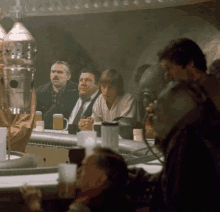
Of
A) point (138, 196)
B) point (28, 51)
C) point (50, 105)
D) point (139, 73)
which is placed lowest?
point (138, 196)

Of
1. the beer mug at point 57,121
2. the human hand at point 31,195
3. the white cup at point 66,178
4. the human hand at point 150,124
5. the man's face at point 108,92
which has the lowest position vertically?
the human hand at point 31,195

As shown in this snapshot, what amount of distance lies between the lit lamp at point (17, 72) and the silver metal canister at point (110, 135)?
597 millimetres

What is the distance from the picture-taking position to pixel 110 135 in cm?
161

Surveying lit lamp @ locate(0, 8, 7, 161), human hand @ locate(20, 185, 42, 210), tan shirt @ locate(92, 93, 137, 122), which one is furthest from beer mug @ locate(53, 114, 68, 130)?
human hand @ locate(20, 185, 42, 210)

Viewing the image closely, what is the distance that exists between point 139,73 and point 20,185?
757 millimetres

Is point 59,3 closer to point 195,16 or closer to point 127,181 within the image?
point 195,16

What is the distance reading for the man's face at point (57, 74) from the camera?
9.47 ft

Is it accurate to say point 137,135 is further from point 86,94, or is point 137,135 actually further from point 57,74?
point 57,74

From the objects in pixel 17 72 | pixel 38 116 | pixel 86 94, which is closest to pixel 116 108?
pixel 86 94

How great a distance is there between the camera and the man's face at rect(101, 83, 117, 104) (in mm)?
2013

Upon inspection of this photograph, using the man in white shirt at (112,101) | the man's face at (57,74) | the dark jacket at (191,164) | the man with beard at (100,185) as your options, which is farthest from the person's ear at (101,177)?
the man's face at (57,74)

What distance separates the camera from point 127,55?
2033 millimetres

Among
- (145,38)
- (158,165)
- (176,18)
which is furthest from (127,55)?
(158,165)

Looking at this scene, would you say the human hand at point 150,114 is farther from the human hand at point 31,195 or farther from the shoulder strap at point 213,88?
the human hand at point 31,195
